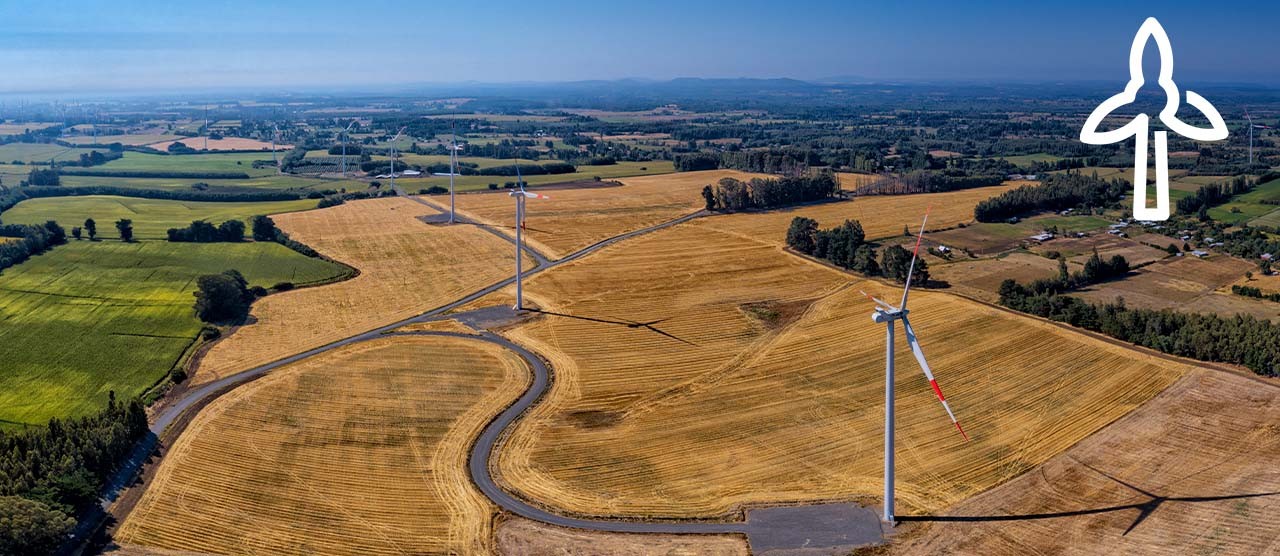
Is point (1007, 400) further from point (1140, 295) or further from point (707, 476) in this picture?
point (1140, 295)

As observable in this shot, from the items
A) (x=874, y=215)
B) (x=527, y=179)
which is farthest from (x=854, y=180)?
(x=527, y=179)

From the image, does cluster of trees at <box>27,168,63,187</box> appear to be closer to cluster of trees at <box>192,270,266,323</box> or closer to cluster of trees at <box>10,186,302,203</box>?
cluster of trees at <box>10,186,302,203</box>

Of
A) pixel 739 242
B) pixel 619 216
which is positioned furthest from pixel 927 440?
pixel 619 216

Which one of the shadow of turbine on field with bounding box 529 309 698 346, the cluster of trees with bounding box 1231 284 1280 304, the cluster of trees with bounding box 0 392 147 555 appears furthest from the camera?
the cluster of trees with bounding box 1231 284 1280 304

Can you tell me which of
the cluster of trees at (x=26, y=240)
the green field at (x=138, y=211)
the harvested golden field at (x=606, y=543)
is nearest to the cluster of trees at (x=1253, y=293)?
the harvested golden field at (x=606, y=543)

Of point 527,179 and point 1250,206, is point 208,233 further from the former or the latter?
point 1250,206

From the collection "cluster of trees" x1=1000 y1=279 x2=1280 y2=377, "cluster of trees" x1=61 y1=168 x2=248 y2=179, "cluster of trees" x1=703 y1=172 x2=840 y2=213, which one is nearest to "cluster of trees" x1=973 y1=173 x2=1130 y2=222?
"cluster of trees" x1=703 y1=172 x2=840 y2=213
